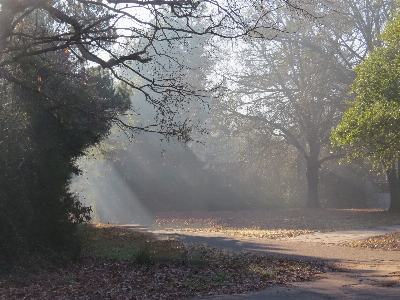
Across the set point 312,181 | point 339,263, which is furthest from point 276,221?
point 339,263

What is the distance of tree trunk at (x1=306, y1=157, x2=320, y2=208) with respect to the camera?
33.0 m

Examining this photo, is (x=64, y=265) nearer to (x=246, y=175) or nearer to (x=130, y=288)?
(x=130, y=288)

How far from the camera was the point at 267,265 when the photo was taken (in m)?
12.3

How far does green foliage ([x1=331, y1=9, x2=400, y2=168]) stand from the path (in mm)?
3623

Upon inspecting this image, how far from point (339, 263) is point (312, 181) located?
67.6 ft

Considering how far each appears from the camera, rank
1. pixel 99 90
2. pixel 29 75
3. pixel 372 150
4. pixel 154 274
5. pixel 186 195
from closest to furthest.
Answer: pixel 154 274 → pixel 29 75 → pixel 99 90 → pixel 372 150 → pixel 186 195

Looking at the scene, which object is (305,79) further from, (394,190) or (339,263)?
(339,263)

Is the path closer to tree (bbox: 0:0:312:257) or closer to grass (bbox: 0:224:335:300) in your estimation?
grass (bbox: 0:224:335:300)

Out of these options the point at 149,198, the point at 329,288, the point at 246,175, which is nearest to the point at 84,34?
the point at 329,288

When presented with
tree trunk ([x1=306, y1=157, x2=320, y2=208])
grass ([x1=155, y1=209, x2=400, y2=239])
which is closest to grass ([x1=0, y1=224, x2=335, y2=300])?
grass ([x1=155, y1=209, x2=400, y2=239])

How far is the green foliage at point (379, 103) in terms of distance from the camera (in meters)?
16.4

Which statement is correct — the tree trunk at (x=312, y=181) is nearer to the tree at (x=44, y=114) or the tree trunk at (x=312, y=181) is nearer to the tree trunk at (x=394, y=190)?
the tree trunk at (x=394, y=190)

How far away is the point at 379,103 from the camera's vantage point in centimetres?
1664

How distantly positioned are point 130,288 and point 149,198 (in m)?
30.6
